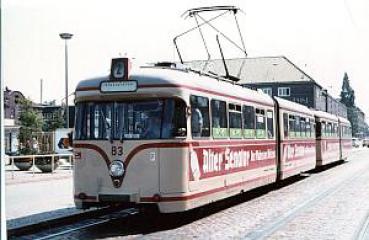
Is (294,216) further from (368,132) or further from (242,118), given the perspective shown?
(368,132)

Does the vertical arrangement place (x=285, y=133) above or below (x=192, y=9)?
below

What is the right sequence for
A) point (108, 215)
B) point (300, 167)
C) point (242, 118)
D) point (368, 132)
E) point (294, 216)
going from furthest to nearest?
point (368, 132), point (300, 167), point (242, 118), point (108, 215), point (294, 216)

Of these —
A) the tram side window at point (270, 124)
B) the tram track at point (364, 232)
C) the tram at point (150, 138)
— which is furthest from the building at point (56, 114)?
the tram side window at point (270, 124)

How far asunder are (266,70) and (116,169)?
305 ft

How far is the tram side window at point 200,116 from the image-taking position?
12.5m

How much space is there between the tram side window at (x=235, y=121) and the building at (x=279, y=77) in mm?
83606

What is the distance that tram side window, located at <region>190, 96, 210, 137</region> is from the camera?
41.1 feet

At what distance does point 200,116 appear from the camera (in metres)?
12.8

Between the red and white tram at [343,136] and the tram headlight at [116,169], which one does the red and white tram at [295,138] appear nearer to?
the tram headlight at [116,169]

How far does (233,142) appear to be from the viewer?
15.0 meters

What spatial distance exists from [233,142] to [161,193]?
3.78 meters

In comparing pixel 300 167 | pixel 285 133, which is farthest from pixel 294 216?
pixel 300 167

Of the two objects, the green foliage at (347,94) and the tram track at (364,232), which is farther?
the green foliage at (347,94)

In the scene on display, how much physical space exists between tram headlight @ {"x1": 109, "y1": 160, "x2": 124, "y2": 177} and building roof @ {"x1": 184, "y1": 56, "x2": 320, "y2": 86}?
290 ft
